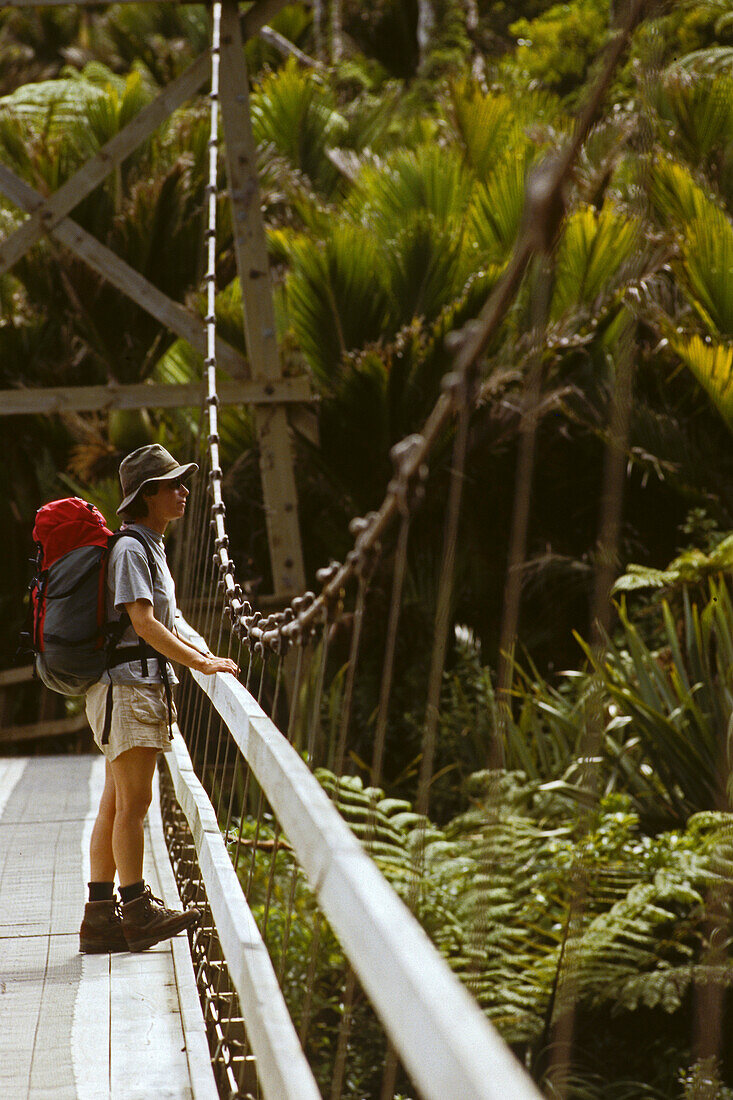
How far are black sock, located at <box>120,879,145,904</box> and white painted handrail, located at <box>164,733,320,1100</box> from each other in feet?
0.86

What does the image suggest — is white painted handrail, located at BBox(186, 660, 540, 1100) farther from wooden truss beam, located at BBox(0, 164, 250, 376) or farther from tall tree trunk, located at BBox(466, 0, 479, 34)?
tall tree trunk, located at BBox(466, 0, 479, 34)

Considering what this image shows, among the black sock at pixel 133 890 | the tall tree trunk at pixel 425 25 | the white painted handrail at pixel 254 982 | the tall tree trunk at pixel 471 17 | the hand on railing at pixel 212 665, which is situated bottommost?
the black sock at pixel 133 890

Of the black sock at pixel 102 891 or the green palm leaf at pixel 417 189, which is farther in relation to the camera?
the green palm leaf at pixel 417 189

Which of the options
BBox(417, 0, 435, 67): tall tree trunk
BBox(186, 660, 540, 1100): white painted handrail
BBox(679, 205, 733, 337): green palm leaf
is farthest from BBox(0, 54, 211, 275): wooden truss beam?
BBox(417, 0, 435, 67): tall tree trunk

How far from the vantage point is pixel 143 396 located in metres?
6.20

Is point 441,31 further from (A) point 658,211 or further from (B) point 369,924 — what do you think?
(B) point 369,924

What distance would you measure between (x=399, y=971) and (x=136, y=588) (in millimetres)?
1664

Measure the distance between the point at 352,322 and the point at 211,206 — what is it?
1386mm

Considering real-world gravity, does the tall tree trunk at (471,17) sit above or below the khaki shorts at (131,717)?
above

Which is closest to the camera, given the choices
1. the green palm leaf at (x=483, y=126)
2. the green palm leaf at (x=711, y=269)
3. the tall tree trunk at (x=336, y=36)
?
the green palm leaf at (x=711, y=269)

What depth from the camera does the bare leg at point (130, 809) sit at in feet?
8.60

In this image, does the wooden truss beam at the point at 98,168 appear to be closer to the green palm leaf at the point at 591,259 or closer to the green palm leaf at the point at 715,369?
the green palm leaf at the point at 591,259

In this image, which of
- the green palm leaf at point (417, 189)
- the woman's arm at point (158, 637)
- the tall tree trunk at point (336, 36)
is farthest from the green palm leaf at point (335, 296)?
the tall tree trunk at point (336, 36)

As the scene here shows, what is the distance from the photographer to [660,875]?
4047mm
